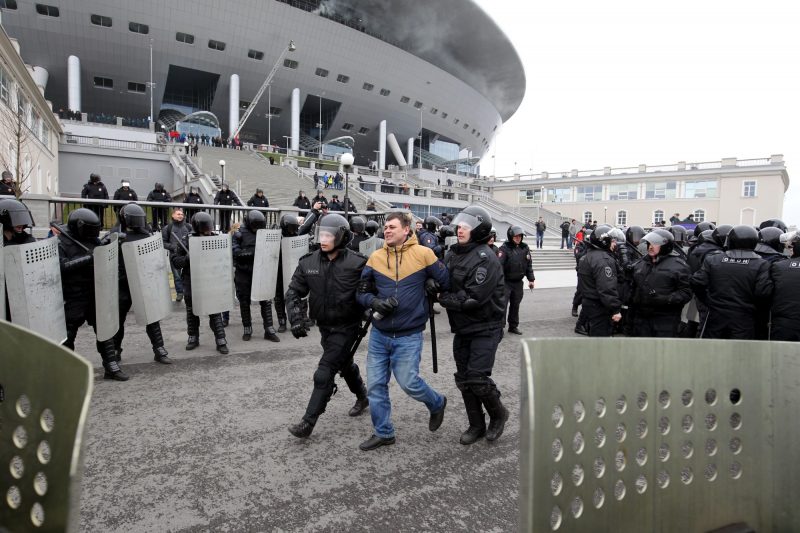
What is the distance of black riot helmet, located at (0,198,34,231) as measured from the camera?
4.34 meters

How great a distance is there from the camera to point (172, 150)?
3306 centimetres

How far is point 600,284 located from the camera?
223 inches

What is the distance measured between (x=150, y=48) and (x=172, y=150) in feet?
67.8

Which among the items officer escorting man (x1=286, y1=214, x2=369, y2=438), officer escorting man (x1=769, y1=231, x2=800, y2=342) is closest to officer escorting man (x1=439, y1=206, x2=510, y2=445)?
officer escorting man (x1=286, y1=214, x2=369, y2=438)

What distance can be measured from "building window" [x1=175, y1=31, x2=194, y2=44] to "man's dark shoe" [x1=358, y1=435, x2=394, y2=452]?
5414cm

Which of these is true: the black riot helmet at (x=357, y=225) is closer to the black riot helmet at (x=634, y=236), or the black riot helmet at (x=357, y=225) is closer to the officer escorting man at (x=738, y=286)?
the black riot helmet at (x=634, y=236)

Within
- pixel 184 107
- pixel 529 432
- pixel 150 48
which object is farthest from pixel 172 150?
pixel 529 432

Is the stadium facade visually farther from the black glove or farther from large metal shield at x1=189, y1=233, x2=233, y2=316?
the black glove

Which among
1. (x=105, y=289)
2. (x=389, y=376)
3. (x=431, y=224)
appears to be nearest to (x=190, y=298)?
(x=105, y=289)

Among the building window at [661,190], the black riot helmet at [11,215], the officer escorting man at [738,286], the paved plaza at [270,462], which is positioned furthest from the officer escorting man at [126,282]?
the building window at [661,190]

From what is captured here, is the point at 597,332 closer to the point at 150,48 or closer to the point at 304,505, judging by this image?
the point at 304,505

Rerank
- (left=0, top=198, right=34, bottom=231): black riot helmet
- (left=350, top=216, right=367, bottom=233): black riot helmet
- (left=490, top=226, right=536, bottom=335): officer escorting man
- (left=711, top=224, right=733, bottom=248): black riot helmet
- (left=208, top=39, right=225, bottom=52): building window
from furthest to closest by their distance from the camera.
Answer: (left=208, top=39, right=225, bottom=52): building window < (left=350, top=216, right=367, bottom=233): black riot helmet < (left=490, top=226, right=536, bottom=335): officer escorting man < (left=711, top=224, right=733, bottom=248): black riot helmet < (left=0, top=198, right=34, bottom=231): black riot helmet

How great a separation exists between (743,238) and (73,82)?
177 feet

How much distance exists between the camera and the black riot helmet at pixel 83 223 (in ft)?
16.8
